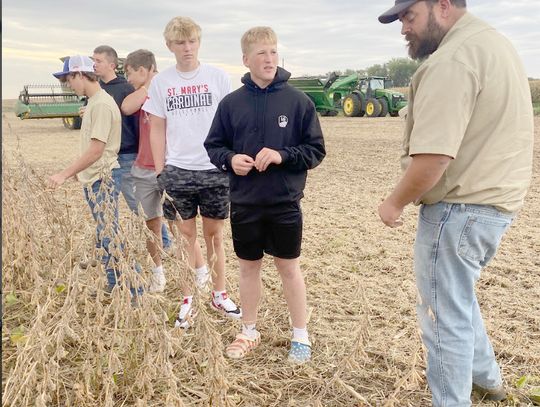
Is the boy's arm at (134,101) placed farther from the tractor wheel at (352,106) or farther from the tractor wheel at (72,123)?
the tractor wheel at (352,106)

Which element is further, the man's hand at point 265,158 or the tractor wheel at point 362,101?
the tractor wheel at point 362,101

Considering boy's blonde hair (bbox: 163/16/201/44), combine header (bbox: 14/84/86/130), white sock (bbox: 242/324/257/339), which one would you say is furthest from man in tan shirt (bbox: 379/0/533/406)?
combine header (bbox: 14/84/86/130)

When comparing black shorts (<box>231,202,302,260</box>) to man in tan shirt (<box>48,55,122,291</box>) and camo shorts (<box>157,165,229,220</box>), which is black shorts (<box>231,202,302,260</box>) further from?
man in tan shirt (<box>48,55,122,291</box>)

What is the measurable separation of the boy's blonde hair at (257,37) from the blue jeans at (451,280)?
109 centimetres

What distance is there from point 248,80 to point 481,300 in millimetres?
2088

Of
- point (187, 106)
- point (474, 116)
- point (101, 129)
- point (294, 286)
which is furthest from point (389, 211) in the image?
point (101, 129)

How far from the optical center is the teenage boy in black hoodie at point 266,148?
101 inches

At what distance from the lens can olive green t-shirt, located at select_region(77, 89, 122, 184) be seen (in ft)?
10.5

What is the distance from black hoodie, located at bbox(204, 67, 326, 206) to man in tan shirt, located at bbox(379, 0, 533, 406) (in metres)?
0.64

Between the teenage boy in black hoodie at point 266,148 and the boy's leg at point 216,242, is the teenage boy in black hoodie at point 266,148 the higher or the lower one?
the higher one

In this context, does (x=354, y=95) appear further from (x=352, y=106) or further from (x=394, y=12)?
(x=394, y=12)

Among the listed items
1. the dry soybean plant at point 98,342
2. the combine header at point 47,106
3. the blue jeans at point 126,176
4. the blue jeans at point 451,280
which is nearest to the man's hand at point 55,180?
the dry soybean plant at point 98,342

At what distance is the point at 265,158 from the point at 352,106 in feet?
68.9

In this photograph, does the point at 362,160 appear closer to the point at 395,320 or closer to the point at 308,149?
the point at 395,320
